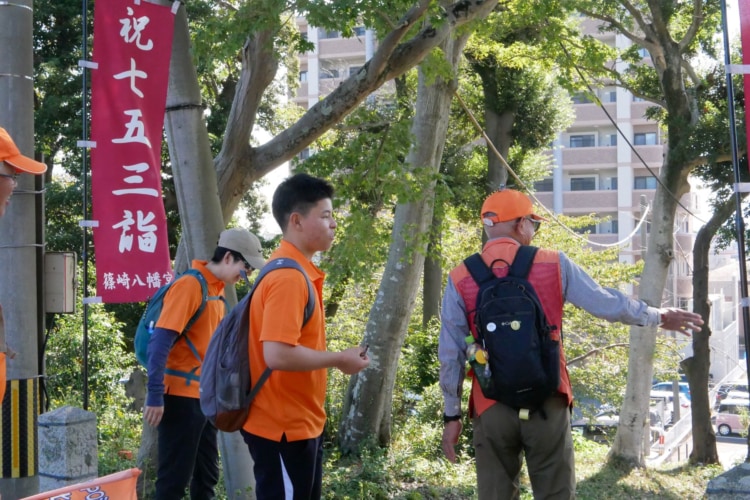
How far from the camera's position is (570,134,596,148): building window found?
51000 millimetres

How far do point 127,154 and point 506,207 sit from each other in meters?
2.93

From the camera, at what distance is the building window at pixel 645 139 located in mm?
50219

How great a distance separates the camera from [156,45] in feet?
20.6

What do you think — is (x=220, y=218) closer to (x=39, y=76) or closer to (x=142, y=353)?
(x=142, y=353)

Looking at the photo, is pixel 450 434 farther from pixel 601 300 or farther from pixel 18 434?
pixel 18 434

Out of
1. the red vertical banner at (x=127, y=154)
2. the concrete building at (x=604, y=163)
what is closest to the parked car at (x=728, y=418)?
the concrete building at (x=604, y=163)

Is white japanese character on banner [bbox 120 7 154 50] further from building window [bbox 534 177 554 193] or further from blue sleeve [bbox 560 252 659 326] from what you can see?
building window [bbox 534 177 554 193]

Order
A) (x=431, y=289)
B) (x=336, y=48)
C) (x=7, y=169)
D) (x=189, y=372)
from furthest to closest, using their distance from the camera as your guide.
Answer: (x=336, y=48) → (x=431, y=289) → (x=189, y=372) → (x=7, y=169)

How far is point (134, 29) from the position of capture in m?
6.21

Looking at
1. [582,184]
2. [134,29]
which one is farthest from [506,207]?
[582,184]

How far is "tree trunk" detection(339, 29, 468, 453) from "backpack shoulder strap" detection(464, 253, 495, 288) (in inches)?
285

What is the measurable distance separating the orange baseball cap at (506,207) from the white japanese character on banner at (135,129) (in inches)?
109

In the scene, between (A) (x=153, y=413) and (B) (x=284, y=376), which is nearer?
(B) (x=284, y=376)

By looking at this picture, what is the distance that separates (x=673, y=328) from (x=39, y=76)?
1679 cm
